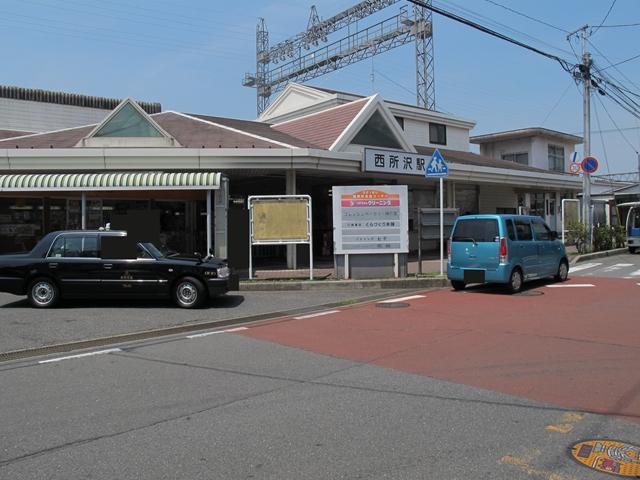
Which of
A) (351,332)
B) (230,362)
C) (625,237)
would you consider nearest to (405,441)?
(230,362)

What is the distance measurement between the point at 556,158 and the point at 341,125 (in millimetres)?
23036

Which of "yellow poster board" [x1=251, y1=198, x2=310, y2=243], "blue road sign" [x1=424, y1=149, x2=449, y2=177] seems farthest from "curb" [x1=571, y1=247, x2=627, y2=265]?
"yellow poster board" [x1=251, y1=198, x2=310, y2=243]

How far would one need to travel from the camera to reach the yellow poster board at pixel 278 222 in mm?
15148

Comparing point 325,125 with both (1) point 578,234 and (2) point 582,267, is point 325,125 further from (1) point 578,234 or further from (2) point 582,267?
(1) point 578,234

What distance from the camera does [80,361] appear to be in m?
7.34

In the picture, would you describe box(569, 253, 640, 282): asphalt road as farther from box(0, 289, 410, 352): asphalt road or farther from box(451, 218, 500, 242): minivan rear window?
box(0, 289, 410, 352): asphalt road

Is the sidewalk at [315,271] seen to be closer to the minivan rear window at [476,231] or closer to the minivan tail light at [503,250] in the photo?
the minivan rear window at [476,231]

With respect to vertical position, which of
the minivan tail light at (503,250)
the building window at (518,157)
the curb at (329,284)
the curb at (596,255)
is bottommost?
the curb at (329,284)

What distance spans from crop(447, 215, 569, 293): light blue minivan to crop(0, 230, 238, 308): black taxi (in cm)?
577

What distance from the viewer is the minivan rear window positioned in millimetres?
13180

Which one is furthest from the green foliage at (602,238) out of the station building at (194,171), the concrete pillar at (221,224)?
the concrete pillar at (221,224)

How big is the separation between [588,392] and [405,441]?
2.32 m

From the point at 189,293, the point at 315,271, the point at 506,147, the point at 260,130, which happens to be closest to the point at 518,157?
the point at 506,147

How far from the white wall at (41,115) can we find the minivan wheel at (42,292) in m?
18.2
